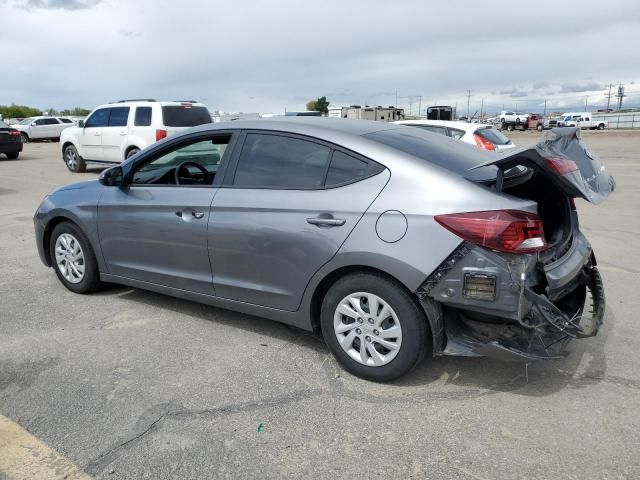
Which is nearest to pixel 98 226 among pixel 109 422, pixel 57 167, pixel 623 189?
pixel 109 422

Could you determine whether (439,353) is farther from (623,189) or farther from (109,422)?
(623,189)

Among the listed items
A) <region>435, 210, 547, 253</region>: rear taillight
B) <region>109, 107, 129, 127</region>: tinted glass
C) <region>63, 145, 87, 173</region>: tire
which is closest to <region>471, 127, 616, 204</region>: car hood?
<region>435, 210, 547, 253</region>: rear taillight

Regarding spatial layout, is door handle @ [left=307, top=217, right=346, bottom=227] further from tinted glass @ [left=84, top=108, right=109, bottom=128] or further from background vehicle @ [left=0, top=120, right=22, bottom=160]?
background vehicle @ [left=0, top=120, right=22, bottom=160]

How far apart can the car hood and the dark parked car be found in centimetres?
1

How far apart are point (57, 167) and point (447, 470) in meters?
17.8

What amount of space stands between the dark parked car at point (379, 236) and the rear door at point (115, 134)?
9.71 meters

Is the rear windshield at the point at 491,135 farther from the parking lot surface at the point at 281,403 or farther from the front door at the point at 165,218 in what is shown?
the front door at the point at 165,218

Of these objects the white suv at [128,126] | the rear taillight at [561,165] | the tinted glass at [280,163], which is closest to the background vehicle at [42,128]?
the white suv at [128,126]

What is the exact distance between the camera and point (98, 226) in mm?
4668

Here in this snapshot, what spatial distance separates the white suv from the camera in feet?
41.6

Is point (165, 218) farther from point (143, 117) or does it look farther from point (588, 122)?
point (588, 122)

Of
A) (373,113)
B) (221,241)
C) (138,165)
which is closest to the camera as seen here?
(221,241)

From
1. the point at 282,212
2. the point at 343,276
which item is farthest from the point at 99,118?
the point at 343,276

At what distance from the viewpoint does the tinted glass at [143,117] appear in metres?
12.8
